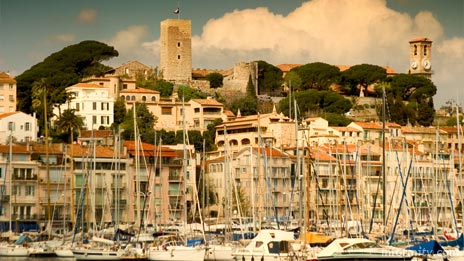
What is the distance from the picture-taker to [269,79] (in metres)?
102

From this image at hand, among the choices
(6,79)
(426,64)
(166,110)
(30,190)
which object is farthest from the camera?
(426,64)

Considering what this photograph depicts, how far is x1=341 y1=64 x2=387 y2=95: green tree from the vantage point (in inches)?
3996

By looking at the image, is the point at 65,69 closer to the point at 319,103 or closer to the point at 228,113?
the point at 228,113

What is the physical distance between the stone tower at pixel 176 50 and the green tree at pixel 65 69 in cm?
613

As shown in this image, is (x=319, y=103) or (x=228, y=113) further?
(x=319, y=103)

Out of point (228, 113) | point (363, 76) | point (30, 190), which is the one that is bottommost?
point (30, 190)

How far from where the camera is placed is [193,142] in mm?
75312

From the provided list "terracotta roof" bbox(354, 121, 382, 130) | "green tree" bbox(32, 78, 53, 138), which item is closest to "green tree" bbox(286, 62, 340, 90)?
"terracotta roof" bbox(354, 121, 382, 130)

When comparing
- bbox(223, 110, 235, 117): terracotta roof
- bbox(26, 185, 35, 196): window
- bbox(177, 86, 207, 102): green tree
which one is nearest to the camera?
bbox(26, 185, 35, 196): window

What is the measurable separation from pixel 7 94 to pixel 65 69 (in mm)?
9437

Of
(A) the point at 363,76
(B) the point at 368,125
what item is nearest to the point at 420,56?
(A) the point at 363,76

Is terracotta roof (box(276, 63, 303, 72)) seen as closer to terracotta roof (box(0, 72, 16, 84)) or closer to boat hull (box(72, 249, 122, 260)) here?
terracotta roof (box(0, 72, 16, 84))

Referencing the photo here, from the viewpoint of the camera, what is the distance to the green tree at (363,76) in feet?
333

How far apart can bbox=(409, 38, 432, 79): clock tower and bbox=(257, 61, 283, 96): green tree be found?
58.9ft
